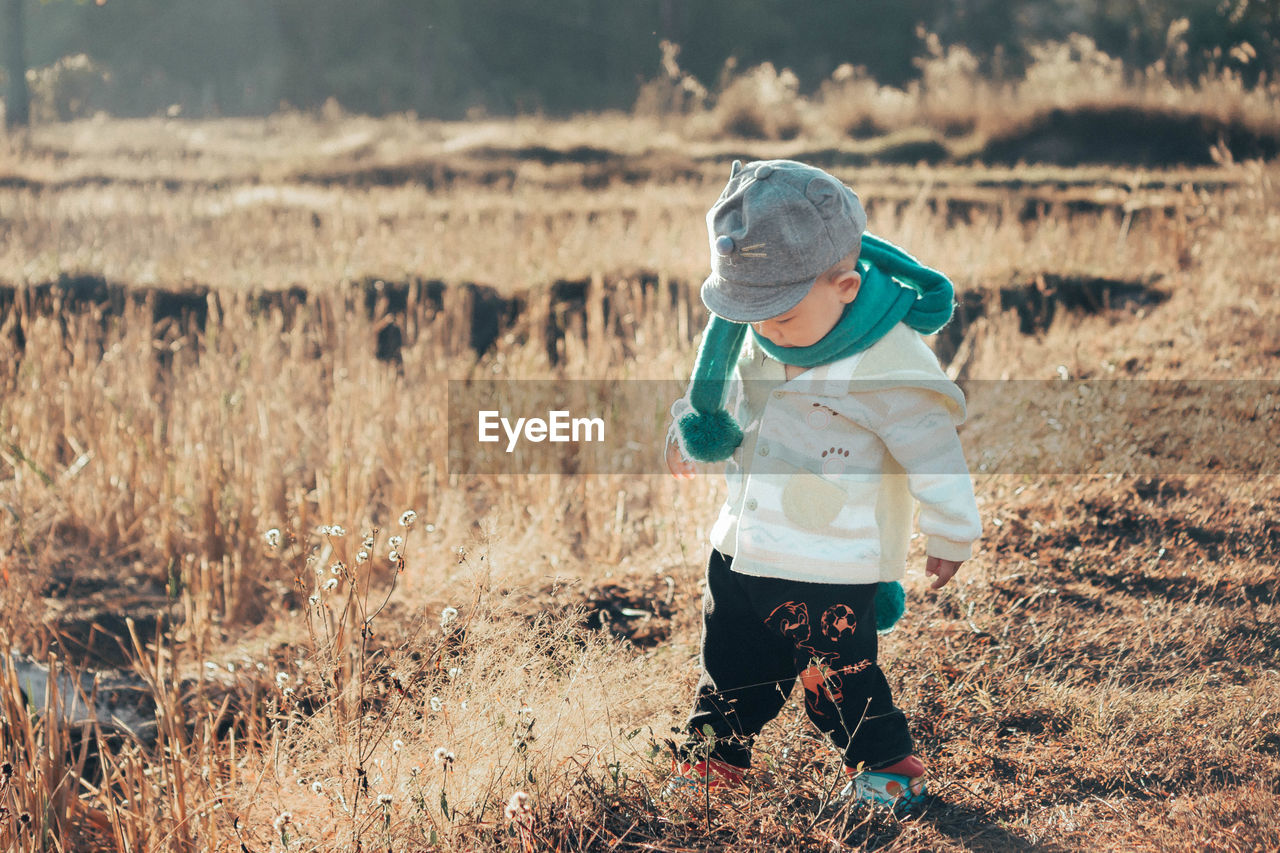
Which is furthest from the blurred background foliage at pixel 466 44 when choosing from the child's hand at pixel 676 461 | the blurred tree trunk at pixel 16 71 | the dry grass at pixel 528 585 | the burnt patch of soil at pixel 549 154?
the child's hand at pixel 676 461

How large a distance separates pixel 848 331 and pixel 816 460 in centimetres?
23

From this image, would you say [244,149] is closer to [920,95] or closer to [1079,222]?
[920,95]

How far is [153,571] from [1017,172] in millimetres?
9099

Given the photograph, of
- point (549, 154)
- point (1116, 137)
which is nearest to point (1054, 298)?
point (1116, 137)

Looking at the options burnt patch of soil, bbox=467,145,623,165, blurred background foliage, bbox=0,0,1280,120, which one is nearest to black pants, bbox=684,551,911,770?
burnt patch of soil, bbox=467,145,623,165

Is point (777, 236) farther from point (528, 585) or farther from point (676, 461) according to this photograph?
point (528, 585)

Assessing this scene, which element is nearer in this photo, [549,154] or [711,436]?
[711,436]

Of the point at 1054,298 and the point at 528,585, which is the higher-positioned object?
the point at 1054,298

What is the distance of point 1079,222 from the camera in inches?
288

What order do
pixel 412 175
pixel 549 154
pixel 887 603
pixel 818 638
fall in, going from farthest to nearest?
pixel 549 154 → pixel 412 175 → pixel 887 603 → pixel 818 638

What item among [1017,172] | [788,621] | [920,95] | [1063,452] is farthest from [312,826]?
[920,95]

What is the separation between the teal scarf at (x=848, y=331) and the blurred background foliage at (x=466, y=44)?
20.9 m

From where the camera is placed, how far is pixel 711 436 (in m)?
1.92

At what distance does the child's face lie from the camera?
1729mm
